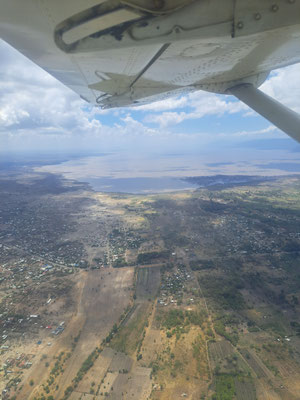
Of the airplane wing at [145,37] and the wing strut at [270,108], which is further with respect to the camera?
the wing strut at [270,108]

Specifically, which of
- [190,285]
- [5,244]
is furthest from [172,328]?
[5,244]

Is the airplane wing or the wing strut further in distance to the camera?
the wing strut

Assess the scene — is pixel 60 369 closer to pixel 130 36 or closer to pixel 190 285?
pixel 190 285

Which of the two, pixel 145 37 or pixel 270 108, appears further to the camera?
pixel 270 108
